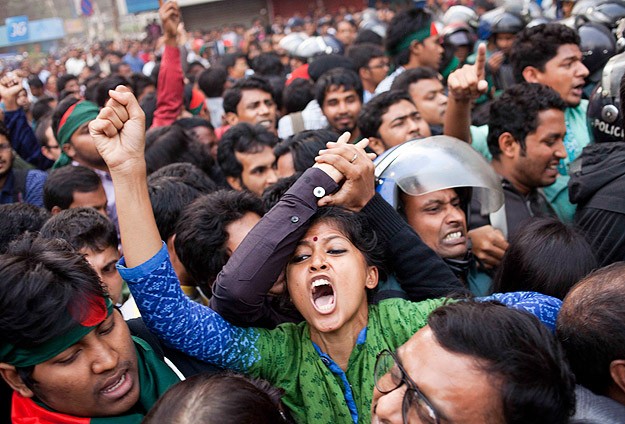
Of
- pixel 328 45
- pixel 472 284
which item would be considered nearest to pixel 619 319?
pixel 472 284

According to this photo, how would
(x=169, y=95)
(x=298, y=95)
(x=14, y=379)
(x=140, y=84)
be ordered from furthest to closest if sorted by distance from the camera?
1. (x=140, y=84)
2. (x=298, y=95)
3. (x=169, y=95)
4. (x=14, y=379)

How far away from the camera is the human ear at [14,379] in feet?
5.31

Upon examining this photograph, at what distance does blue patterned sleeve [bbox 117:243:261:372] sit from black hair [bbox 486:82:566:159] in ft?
7.04

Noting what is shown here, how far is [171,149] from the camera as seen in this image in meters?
4.20

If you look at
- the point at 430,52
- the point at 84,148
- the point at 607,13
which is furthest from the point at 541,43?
the point at 84,148

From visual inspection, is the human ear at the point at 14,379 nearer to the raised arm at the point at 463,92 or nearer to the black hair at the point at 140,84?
the raised arm at the point at 463,92

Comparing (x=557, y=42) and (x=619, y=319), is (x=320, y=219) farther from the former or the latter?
(x=557, y=42)

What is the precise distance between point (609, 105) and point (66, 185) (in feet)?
9.49

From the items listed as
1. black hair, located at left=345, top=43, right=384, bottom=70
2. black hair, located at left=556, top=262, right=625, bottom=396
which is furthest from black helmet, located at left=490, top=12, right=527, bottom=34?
black hair, located at left=556, top=262, right=625, bottom=396

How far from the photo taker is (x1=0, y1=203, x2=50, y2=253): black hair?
261 centimetres

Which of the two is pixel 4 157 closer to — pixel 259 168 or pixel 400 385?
pixel 259 168

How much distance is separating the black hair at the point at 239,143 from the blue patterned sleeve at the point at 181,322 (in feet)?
7.30

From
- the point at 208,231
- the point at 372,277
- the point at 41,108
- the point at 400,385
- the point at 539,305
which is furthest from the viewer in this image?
the point at 41,108

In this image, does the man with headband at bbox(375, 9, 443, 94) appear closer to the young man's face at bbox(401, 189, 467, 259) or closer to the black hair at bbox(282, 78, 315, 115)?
the black hair at bbox(282, 78, 315, 115)
